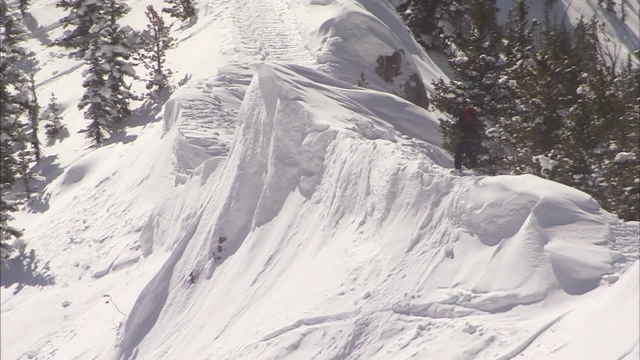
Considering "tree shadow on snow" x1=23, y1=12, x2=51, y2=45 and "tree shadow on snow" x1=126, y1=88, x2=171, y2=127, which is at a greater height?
"tree shadow on snow" x1=126, y1=88, x2=171, y2=127

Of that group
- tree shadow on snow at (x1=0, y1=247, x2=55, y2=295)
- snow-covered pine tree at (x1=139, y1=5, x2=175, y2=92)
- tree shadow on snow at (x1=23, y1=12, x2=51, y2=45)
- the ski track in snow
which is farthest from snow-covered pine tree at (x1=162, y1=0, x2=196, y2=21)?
tree shadow on snow at (x1=23, y1=12, x2=51, y2=45)

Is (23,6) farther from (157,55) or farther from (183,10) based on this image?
(157,55)

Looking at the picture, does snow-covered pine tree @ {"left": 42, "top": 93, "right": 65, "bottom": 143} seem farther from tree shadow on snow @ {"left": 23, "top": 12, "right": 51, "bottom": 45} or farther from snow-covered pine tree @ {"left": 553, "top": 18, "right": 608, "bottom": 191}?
snow-covered pine tree @ {"left": 553, "top": 18, "right": 608, "bottom": 191}

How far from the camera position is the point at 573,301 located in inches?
319

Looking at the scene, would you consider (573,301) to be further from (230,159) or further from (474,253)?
(230,159)

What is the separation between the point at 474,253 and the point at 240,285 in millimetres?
5549

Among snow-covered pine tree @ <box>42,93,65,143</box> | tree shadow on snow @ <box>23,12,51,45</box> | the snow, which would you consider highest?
the snow

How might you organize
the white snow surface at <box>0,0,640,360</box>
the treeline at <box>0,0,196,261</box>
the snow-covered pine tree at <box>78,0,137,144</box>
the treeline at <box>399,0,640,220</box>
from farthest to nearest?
the snow-covered pine tree at <box>78,0,137,144</box>, the treeline at <box>0,0,196,261</box>, the treeline at <box>399,0,640,220</box>, the white snow surface at <box>0,0,640,360</box>

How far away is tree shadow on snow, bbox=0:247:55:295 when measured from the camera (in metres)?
20.5

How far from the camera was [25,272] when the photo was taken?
70.9 ft

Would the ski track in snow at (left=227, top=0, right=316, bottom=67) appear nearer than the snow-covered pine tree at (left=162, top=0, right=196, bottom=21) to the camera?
Yes

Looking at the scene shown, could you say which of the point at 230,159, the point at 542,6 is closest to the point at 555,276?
the point at 230,159

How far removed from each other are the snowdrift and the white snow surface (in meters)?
0.03

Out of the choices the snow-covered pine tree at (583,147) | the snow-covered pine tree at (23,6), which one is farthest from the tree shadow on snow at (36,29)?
the snow-covered pine tree at (583,147)
